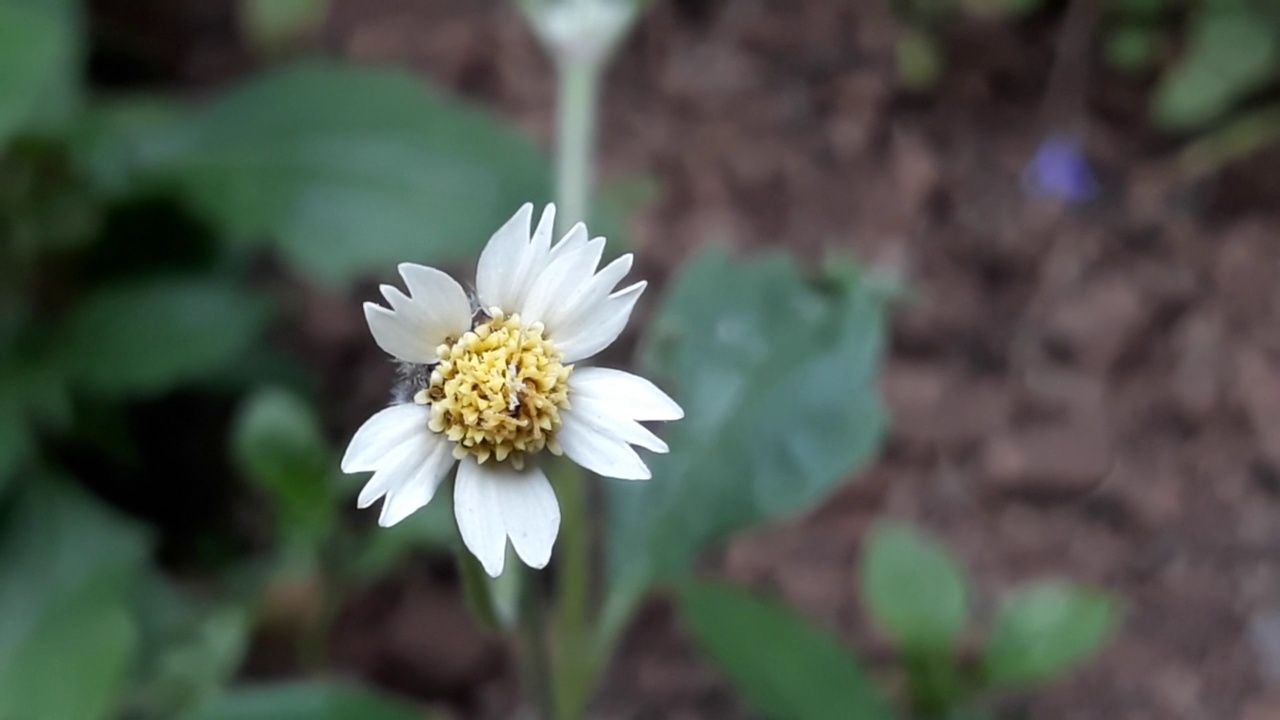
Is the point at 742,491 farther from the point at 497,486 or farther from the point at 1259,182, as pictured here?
the point at 1259,182

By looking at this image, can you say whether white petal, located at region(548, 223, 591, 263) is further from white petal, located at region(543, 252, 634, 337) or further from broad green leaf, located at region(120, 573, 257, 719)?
broad green leaf, located at region(120, 573, 257, 719)

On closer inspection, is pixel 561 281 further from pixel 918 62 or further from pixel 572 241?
pixel 918 62

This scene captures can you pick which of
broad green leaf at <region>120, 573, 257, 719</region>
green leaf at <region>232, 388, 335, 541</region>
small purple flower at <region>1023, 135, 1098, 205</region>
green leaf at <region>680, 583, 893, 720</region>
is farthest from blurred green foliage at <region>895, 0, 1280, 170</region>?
broad green leaf at <region>120, 573, 257, 719</region>

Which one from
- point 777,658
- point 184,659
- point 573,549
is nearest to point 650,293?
point 573,549

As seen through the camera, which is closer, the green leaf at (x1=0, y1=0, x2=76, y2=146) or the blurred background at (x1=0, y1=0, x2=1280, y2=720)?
the green leaf at (x1=0, y1=0, x2=76, y2=146)

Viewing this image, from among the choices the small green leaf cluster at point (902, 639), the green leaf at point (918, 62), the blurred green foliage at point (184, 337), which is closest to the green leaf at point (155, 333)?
the blurred green foliage at point (184, 337)

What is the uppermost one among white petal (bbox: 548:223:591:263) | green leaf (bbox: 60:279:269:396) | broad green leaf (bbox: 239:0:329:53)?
broad green leaf (bbox: 239:0:329:53)

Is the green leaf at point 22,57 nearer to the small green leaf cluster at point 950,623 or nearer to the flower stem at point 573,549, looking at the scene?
the flower stem at point 573,549
